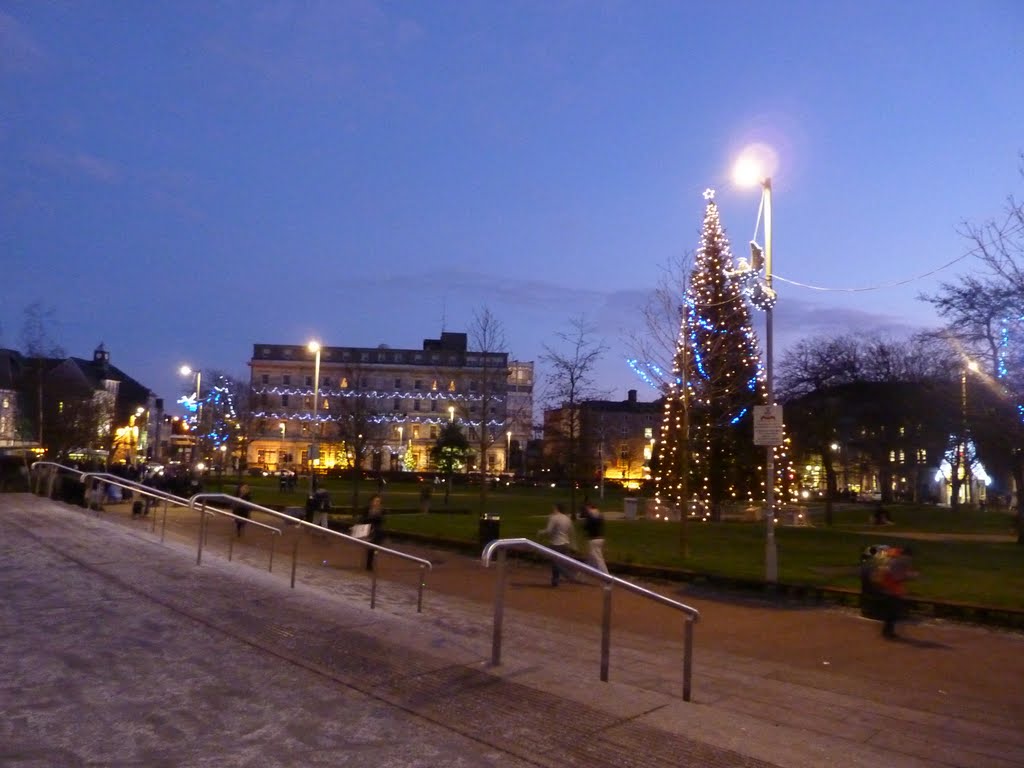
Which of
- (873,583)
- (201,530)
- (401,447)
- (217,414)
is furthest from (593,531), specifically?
(401,447)

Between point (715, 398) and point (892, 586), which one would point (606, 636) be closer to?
point (892, 586)

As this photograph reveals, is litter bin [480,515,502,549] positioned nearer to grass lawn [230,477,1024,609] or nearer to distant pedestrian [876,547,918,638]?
grass lawn [230,477,1024,609]

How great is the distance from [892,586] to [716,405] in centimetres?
2239

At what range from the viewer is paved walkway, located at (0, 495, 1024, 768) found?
624 cm

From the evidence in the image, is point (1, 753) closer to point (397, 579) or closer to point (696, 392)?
point (397, 579)

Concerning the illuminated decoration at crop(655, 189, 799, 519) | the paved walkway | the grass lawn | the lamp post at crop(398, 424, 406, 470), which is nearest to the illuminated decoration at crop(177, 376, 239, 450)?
the grass lawn

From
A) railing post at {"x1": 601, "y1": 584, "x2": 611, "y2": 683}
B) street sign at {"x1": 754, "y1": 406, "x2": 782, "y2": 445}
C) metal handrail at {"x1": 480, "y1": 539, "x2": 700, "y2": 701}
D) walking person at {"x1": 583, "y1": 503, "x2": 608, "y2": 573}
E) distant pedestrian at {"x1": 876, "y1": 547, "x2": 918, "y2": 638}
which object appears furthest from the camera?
street sign at {"x1": 754, "y1": 406, "x2": 782, "y2": 445}

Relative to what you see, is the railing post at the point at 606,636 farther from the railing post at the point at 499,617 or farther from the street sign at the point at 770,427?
the street sign at the point at 770,427

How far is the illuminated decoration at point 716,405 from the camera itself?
A: 2847 cm

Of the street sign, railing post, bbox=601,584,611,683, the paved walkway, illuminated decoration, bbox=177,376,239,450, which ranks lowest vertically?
the paved walkway

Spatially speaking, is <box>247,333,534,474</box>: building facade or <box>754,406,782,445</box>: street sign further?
<box>247,333,534,474</box>: building facade

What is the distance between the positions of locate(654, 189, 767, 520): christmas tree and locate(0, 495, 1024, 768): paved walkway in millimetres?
11646

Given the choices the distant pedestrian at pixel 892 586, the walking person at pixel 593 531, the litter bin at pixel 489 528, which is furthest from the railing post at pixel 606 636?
the litter bin at pixel 489 528

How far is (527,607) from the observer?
15.2 meters
